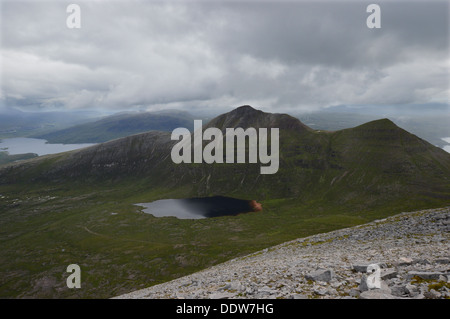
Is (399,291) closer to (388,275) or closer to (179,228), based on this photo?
(388,275)

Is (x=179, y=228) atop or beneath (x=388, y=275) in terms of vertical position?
beneath

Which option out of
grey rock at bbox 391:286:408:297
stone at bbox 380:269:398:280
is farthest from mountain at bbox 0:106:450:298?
grey rock at bbox 391:286:408:297

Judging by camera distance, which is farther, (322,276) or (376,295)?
(322,276)

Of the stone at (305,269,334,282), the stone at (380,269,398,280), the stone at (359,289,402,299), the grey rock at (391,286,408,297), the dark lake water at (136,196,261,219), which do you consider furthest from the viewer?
the dark lake water at (136,196,261,219)

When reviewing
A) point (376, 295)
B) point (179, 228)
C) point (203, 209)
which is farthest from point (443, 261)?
point (203, 209)

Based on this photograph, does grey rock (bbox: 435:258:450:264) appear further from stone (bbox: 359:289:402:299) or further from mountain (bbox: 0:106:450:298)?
mountain (bbox: 0:106:450:298)

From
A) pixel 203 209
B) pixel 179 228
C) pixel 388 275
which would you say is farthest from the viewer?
pixel 203 209

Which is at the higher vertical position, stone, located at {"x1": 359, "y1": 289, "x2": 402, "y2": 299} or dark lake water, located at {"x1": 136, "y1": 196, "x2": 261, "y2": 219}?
stone, located at {"x1": 359, "y1": 289, "x2": 402, "y2": 299}

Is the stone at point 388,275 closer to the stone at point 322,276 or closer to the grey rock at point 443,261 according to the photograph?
the stone at point 322,276

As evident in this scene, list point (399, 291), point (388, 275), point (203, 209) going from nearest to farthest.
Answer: point (399, 291), point (388, 275), point (203, 209)

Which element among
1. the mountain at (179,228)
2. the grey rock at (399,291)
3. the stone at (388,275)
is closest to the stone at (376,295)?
the grey rock at (399,291)

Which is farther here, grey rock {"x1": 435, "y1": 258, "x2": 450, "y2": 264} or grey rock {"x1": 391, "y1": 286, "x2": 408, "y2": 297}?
grey rock {"x1": 435, "y1": 258, "x2": 450, "y2": 264}
